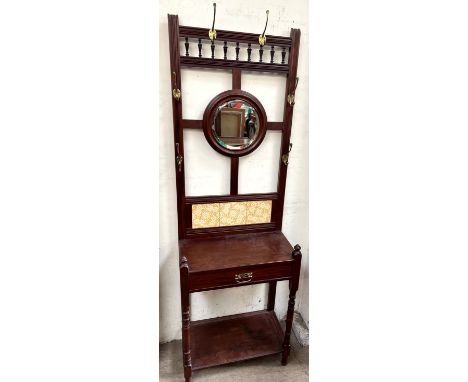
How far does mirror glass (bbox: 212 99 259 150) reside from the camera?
59.1 inches

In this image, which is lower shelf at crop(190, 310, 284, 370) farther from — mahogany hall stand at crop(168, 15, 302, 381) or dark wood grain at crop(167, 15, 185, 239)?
dark wood grain at crop(167, 15, 185, 239)

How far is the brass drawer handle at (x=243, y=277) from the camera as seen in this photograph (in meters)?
1.43

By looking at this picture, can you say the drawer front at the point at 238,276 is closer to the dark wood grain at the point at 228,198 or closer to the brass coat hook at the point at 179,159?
Answer: the dark wood grain at the point at 228,198

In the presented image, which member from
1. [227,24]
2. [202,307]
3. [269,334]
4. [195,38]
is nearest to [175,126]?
[195,38]

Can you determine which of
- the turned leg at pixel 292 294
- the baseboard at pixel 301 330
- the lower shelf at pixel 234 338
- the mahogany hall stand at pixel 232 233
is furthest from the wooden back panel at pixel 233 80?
the baseboard at pixel 301 330

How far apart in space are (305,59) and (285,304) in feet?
5.35

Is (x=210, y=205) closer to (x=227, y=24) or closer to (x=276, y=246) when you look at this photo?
(x=276, y=246)

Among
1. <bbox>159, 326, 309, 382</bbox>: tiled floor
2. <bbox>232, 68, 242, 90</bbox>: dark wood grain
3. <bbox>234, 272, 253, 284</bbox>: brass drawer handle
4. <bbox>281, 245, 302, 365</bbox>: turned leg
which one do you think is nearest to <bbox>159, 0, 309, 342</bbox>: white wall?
<bbox>232, 68, 242, 90</bbox>: dark wood grain

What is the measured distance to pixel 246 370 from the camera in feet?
5.72

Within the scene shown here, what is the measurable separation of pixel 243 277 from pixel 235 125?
803mm

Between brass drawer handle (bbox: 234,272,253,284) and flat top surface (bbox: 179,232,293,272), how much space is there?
2.1 inches

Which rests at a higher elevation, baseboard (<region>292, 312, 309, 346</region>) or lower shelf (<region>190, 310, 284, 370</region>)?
lower shelf (<region>190, 310, 284, 370</region>)

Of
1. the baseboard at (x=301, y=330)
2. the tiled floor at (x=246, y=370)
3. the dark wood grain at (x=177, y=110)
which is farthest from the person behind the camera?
the baseboard at (x=301, y=330)

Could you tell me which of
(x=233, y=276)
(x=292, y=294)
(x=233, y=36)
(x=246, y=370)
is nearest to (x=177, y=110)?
(x=233, y=36)
